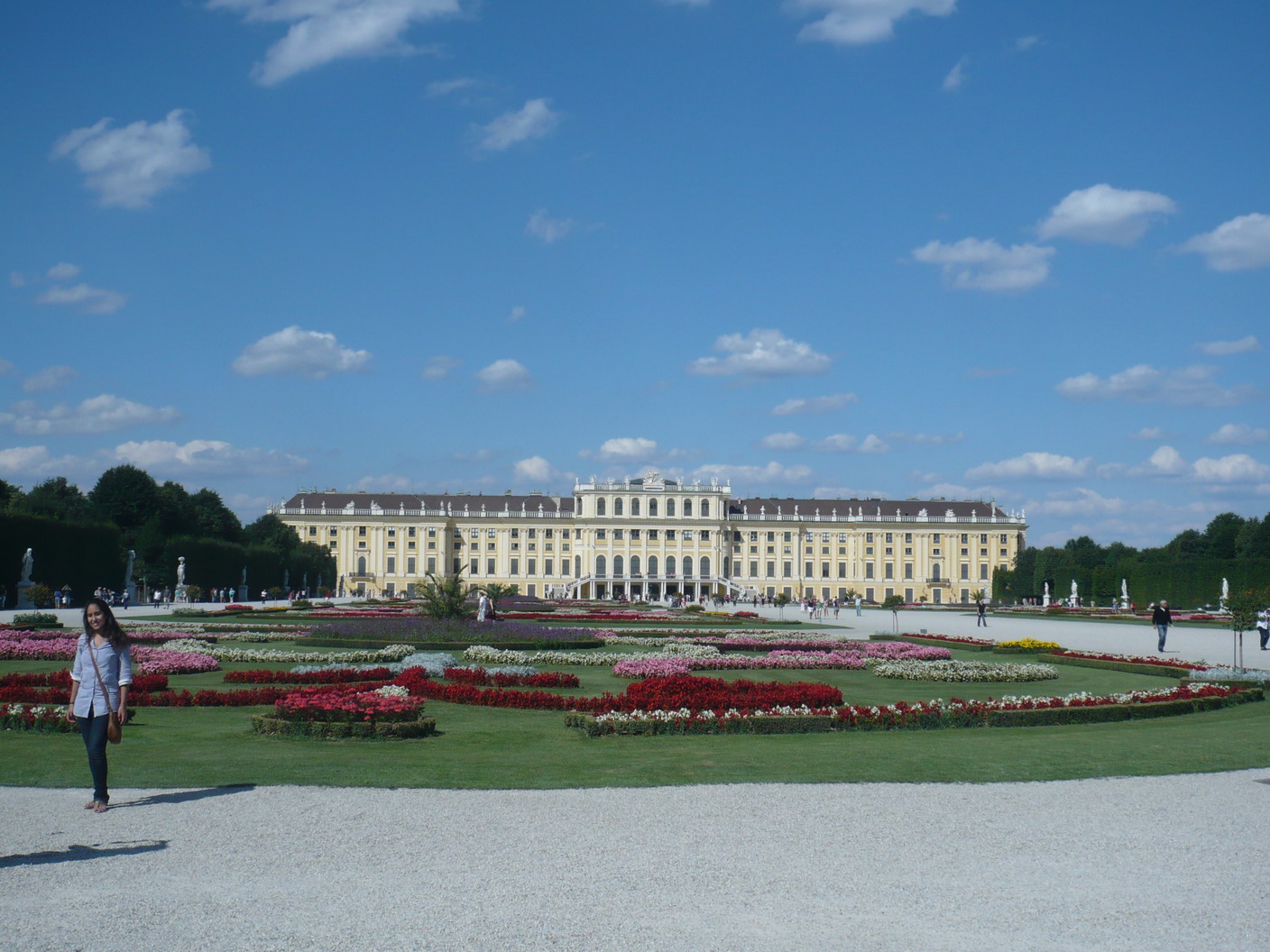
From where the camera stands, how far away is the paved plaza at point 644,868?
15.2 ft

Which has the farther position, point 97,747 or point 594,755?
point 594,755

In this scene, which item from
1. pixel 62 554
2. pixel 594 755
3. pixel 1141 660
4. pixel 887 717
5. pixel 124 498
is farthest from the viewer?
pixel 124 498

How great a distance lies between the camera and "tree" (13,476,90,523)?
52.3m

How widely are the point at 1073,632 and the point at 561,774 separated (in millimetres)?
25978

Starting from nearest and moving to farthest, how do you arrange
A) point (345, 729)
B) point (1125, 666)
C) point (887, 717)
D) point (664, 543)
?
point (345, 729) < point (887, 717) < point (1125, 666) < point (664, 543)

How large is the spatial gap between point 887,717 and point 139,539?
5309 centimetres

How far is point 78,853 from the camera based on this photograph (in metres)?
5.66

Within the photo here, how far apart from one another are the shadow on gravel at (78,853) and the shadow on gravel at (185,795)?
986 mm

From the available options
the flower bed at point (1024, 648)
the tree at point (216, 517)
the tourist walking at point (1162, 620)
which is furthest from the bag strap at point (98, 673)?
the tree at point (216, 517)

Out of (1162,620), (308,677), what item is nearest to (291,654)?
(308,677)

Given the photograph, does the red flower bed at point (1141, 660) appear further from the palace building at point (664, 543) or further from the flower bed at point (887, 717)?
the palace building at point (664, 543)

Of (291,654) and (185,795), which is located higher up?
(185,795)

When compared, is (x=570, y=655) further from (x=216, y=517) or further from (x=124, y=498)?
(x=216, y=517)

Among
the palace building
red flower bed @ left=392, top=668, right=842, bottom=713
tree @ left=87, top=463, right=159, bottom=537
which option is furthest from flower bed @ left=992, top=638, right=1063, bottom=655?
the palace building
